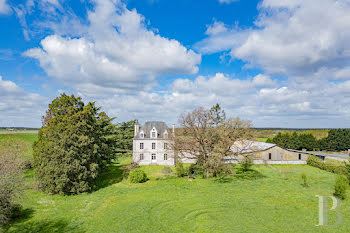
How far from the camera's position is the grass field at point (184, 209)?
1467cm

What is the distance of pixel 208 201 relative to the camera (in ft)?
64.0

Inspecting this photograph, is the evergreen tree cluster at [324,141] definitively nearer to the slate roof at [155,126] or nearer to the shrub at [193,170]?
the slate roof at [155,126]

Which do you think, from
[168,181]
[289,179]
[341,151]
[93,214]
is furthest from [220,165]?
[341,151]

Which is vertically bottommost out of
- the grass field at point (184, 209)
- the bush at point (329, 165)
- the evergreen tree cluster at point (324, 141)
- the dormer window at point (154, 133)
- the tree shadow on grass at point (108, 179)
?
the tree shadow on grass at point (108, 179)

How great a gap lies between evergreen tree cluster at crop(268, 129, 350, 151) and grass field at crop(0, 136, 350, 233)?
41.8m

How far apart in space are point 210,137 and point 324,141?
56.2 metres

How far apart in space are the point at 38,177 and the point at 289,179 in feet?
114

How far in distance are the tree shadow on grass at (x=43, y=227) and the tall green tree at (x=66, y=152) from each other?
6472 millimetres

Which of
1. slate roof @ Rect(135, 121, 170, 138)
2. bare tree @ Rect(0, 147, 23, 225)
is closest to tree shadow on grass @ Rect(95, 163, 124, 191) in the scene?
bare tree @ Rect(0, 147, 23, 225)

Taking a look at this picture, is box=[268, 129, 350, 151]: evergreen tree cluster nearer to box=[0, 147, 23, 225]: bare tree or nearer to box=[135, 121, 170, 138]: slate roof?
box=[135, 121, 170, 138]: slate roof

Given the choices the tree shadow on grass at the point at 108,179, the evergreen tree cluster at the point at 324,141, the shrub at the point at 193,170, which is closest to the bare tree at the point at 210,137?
the shrub at the point at 193,170

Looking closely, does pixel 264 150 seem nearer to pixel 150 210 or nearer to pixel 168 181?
pixel 168 181

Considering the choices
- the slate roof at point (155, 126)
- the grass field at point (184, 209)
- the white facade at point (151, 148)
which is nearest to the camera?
the grass field at point (184, 209)

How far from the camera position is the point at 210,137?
1128 inches
